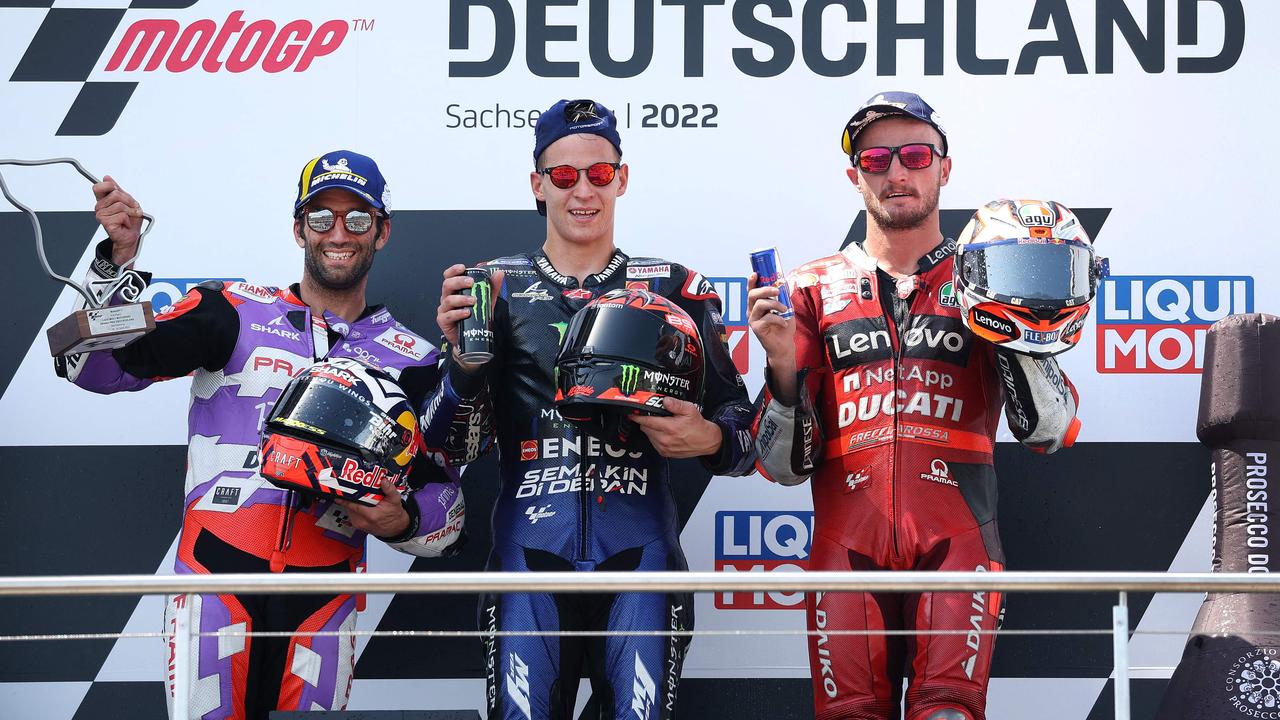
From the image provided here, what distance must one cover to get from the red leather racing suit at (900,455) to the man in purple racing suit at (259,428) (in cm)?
89

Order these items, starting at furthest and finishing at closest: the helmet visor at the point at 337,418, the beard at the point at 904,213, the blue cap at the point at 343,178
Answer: the blue cap at the point at 343,178
the beard at the point at 904,213
the helmet visor at the point at 337,418

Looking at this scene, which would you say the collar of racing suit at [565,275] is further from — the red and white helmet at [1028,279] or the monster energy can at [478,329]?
the red and white helmet at [1028,279]

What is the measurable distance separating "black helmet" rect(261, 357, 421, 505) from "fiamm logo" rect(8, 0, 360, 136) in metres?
1.28

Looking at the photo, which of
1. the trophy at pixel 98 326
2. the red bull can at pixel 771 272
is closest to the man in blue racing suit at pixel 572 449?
the red bull can at pixel 771 272

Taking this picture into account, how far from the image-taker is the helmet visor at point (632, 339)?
279cm

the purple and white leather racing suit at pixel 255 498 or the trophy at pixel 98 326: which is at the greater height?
the trophy at pixel 98 326

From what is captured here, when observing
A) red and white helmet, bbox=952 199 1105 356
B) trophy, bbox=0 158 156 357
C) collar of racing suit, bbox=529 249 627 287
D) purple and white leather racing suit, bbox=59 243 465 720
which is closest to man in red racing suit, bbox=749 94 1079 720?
red and white helmet, bbox=952 199 1105 356

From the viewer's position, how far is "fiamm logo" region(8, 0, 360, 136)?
12.5ft

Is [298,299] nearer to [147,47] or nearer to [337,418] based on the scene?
[337,418]

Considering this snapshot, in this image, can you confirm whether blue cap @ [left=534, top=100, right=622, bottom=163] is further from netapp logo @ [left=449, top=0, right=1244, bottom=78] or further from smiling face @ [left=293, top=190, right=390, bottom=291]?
netapp logo @ [left=449, top=0, right=1244, bottom=78]

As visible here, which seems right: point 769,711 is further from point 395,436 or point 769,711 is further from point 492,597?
point 395,436

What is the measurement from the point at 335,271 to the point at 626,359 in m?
0.92

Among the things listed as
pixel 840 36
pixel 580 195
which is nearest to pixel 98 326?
pixel 580 195

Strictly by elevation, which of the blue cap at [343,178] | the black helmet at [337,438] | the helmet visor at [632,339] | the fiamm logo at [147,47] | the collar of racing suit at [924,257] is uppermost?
the fiamm logo at [147,47]
